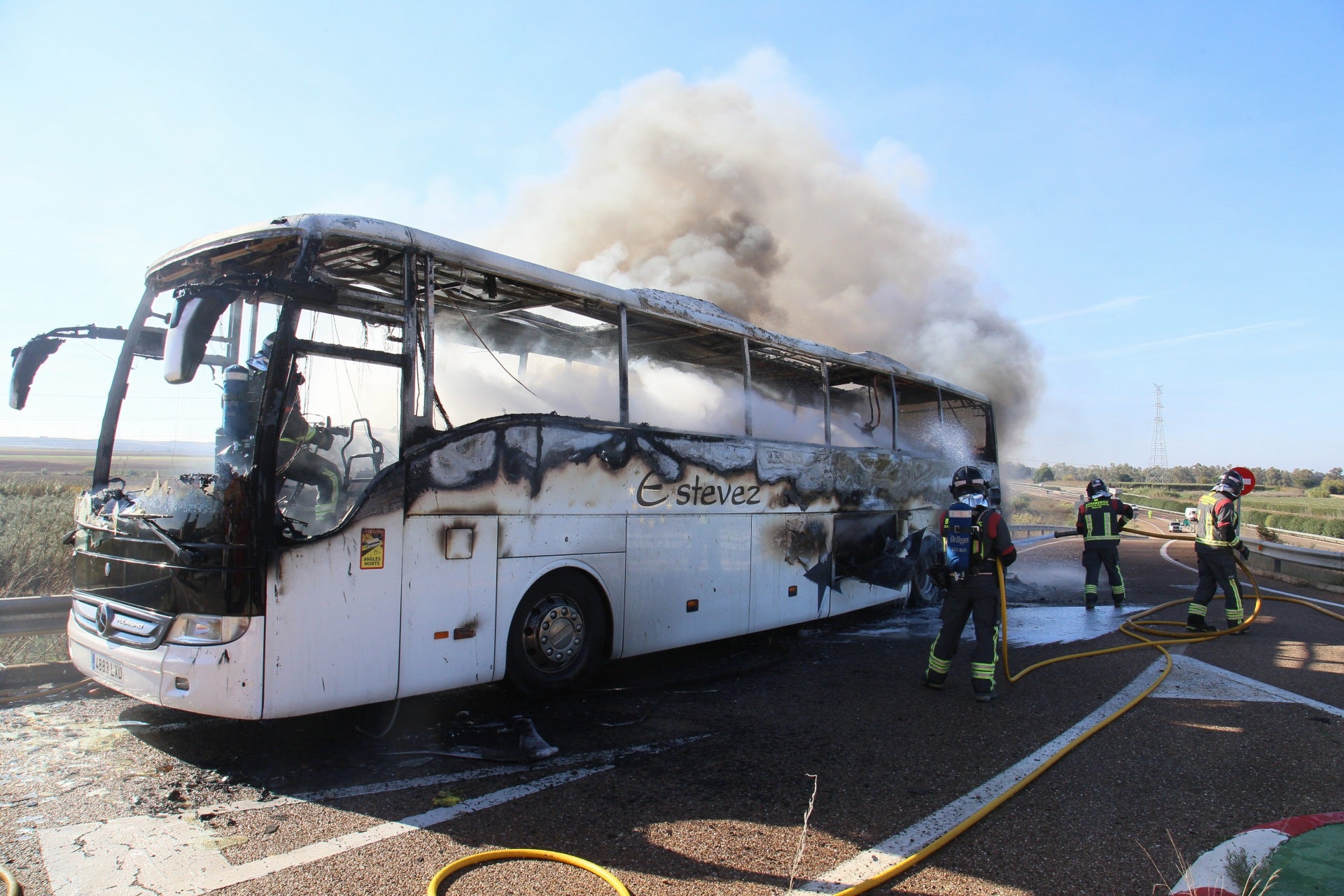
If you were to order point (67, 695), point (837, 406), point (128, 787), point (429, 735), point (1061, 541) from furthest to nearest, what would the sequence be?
point (1061, 541)
point (837, 406)
point (67, 695)
point (429, 735)
point (128, 787)

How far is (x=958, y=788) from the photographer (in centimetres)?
369

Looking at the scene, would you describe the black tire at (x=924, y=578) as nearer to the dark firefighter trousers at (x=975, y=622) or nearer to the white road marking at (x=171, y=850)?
the dark firefighter trousers at (x=975, y=622)

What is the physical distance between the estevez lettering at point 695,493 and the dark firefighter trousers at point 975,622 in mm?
1861

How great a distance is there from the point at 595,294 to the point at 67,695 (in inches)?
176

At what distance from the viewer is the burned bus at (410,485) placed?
12.4 ft

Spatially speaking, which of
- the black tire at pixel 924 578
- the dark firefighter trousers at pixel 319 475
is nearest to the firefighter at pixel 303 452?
the dark firefighter trousers at pixel 319 475

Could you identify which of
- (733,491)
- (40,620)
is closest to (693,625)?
(733,491)

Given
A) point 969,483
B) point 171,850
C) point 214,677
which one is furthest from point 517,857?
point 969,483

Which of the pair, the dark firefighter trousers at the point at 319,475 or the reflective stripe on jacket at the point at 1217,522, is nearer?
the dark firefighter trousers at the point at 319,475

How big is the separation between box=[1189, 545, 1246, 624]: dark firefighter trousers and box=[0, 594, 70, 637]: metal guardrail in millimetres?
9984

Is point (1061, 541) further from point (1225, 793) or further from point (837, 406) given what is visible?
point (1225, 793)

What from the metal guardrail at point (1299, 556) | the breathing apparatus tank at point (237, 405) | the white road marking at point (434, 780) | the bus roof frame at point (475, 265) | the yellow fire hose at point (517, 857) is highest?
the bus roof frame at point (475, 265)

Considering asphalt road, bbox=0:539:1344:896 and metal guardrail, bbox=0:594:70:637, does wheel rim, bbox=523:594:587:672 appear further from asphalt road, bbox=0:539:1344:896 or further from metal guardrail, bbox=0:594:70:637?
metal guardrail, bbox=0:594:70:637

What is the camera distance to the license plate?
13.0 ft
